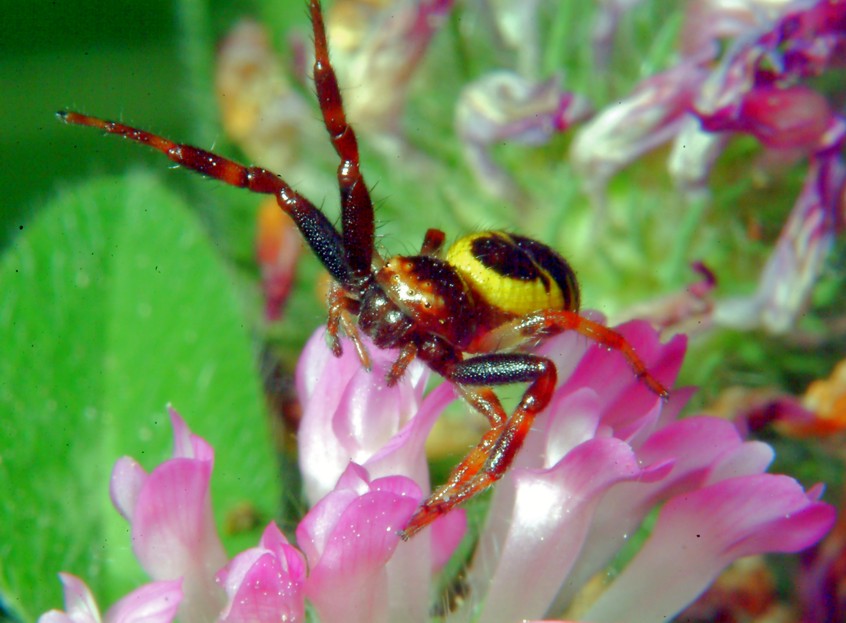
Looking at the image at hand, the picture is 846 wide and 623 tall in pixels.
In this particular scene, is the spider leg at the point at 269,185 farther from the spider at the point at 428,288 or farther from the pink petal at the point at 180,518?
the pink petal at the point at 180,518

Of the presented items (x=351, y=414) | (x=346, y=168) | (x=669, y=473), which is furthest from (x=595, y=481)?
(x=346, y=168)

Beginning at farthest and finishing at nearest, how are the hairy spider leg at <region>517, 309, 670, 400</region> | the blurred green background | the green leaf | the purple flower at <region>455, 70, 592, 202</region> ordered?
the blurred green background → the purple flower at <region>455, 70, 592, 202</region> → the green leaf → the hairy spider leg at <region>517, 309, 670, 400</region>

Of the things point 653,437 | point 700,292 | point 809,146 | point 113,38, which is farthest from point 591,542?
point 113,38

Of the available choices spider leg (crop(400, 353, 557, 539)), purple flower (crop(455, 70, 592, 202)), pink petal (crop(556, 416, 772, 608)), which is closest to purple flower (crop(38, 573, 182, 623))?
spider leg (crop(400, 353, 557, 539))

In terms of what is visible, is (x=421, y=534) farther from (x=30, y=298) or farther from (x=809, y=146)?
(x=809, y=146)

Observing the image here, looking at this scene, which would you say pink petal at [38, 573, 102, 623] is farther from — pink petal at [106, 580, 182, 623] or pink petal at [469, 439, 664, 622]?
pink petal at [469, 439, 664, 622]

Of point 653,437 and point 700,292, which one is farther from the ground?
point 700,292
